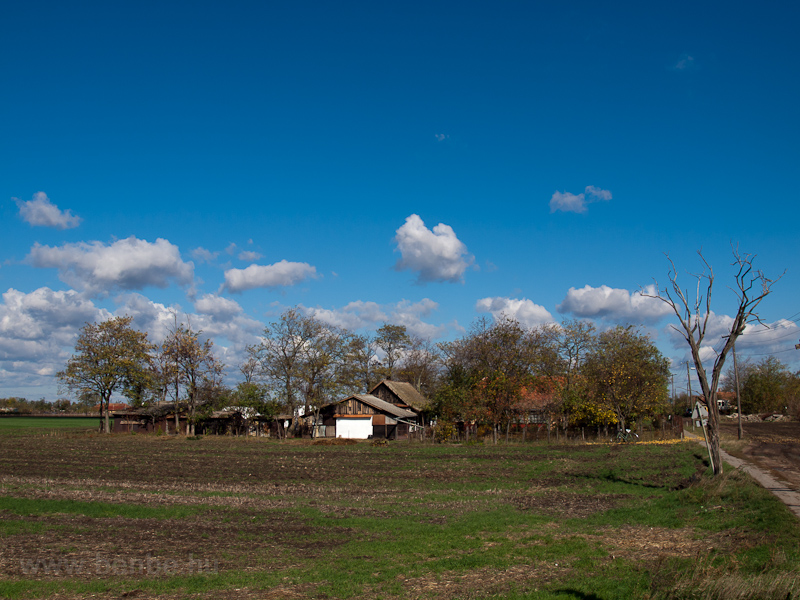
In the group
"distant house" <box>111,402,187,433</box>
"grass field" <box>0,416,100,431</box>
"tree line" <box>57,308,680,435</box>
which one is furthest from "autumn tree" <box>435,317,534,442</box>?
"grass field" <box>0,416,100,431</box>

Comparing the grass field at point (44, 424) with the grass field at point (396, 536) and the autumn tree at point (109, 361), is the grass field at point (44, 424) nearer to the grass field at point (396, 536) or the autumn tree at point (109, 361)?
the autumn tree at point (109, 361)

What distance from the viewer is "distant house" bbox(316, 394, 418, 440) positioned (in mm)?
67000

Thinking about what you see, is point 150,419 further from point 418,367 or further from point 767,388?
point 767,388

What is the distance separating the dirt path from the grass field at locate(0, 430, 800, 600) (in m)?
0.80

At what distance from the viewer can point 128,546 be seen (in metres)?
12.7

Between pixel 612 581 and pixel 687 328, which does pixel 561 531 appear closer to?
pixel 612 581

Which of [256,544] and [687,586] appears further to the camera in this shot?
[256,544]

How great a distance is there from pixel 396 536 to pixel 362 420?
182 ft

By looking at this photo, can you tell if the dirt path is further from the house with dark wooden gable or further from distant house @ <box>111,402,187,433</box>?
distant house @ <box>111,402,187,433</box>

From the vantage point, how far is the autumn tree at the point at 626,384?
51656mm

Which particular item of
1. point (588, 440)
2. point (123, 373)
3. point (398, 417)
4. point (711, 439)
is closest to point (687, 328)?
point (711, 439)

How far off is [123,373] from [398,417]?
3770cm

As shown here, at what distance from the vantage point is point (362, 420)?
68.4 m

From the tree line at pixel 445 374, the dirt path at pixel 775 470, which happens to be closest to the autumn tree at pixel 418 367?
the tree line at pixel 445 374
